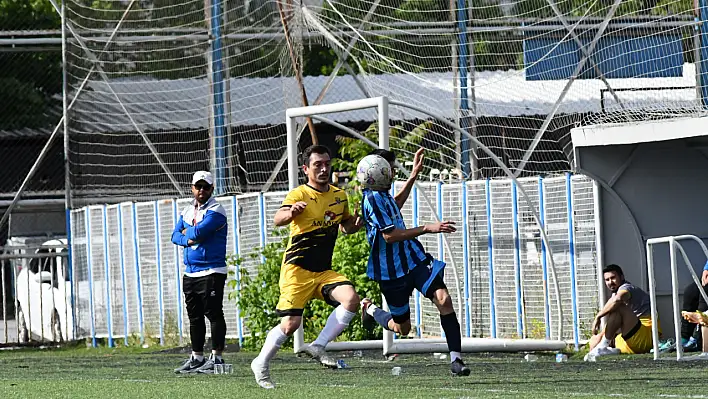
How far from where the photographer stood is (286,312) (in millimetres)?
11375

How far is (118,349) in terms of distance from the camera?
64.8ft

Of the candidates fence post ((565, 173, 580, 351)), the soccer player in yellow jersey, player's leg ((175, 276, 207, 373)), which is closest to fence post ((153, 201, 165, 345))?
fence post ((565, 173, 580, 351))

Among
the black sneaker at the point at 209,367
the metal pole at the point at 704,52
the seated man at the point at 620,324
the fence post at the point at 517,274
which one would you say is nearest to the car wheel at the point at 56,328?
the fence post at the point at 517,274

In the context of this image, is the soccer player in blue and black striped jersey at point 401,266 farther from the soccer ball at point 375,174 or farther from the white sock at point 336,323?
the white sock at point 336,323

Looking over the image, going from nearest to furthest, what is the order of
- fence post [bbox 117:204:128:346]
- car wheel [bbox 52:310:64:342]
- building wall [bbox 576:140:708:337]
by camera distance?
building wall [bbox 576:140:708:337]
fence post [bbox 117:204:128:346]
car wheel [bbox 52:310:64:342]

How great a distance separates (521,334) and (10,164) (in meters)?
13.9

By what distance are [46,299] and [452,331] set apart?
11480mm

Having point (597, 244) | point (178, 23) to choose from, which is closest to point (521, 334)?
point (597, 244)

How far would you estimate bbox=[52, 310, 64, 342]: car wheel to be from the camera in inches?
830

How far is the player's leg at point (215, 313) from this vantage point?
42.9 ft

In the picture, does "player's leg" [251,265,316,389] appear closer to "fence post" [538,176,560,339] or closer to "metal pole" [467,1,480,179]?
"fence post" [538,176,560,339]

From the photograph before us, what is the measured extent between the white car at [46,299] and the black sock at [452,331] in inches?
416

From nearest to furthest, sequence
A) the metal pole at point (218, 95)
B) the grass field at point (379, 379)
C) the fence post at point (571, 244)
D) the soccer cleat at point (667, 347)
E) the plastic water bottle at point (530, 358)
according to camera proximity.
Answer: the grass field at point (379, 379) < the plastic water bottle at point (530, 358) < the soccer cleat at point (667, 347) < the fence post at point (571, 244) < the metal pole at point (218, 95)

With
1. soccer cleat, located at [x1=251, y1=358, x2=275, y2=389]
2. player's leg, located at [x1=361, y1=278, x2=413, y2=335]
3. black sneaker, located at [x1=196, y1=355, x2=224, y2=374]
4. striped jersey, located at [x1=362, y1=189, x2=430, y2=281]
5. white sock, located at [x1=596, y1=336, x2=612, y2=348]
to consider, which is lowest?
white sock, located at [x1=596, y1=336, x2=612, y2=348]
